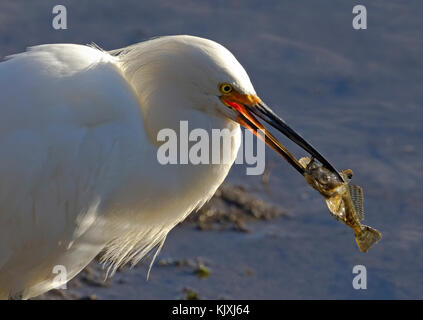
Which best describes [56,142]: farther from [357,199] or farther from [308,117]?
[308,117]

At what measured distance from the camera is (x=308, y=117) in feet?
24.7

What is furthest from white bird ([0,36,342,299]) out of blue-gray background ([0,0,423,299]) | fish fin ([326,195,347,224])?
blue-gray background ([0,0,423,299])

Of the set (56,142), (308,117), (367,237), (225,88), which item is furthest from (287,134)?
(308,117)

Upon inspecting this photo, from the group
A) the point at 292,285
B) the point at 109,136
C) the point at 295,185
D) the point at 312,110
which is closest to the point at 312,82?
the point at 312,110

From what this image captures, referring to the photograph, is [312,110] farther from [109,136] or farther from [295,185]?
[109,136]

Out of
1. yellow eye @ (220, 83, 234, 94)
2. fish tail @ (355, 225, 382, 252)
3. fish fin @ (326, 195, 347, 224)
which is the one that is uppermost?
yellow eye @ (220, 83, 234, 94)

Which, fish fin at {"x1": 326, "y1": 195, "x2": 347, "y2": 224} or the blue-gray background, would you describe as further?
the blue-gray background

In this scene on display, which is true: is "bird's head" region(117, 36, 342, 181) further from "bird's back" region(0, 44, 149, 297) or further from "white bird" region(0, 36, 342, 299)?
"bird's back" region(0, 44, 149, 297)

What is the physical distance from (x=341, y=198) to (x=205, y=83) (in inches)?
30.8

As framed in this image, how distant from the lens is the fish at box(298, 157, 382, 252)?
449cm

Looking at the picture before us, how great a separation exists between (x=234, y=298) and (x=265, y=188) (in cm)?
111

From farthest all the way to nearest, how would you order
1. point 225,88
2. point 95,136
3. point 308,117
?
point 308,117, point 95,136, point 225,88
